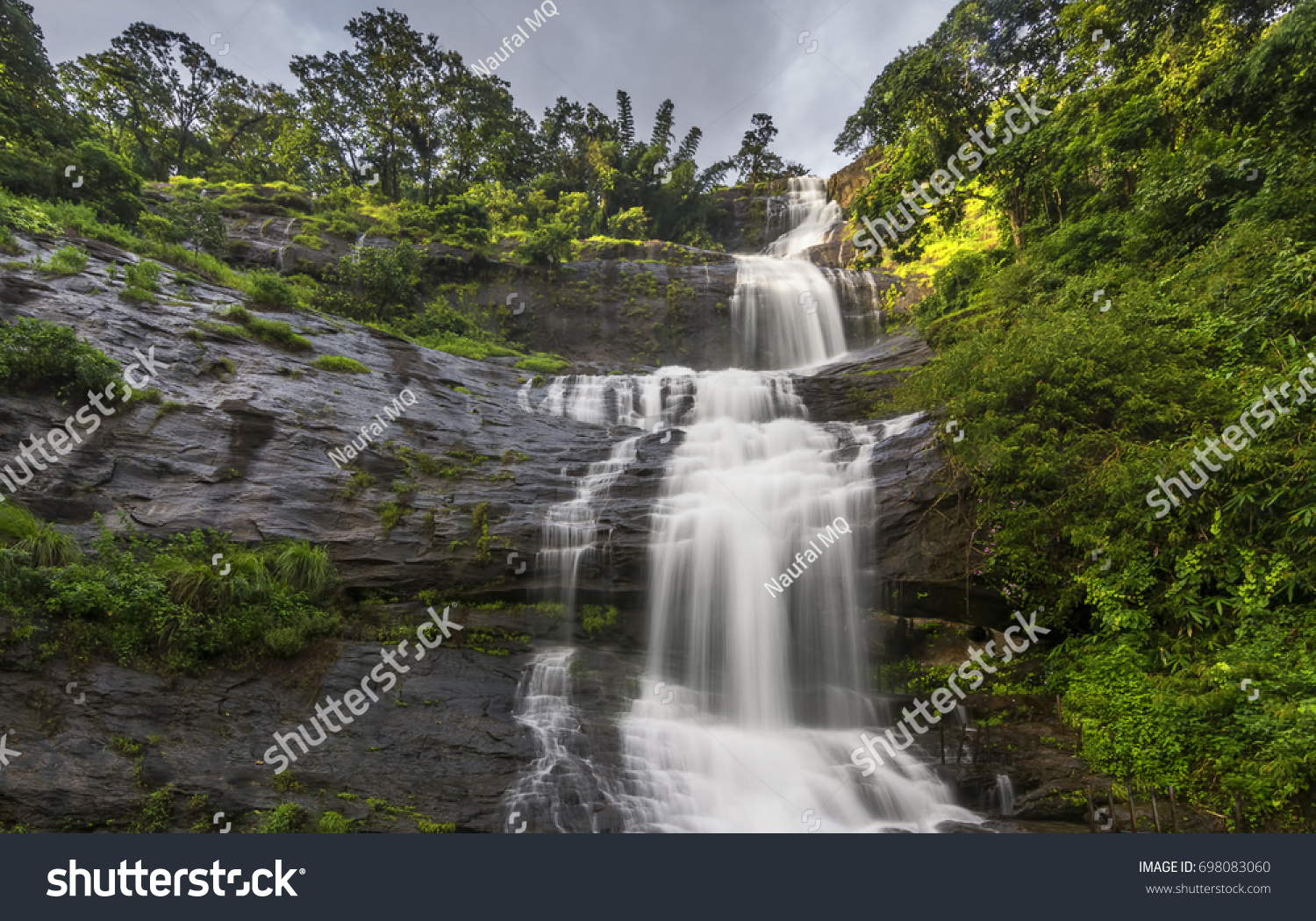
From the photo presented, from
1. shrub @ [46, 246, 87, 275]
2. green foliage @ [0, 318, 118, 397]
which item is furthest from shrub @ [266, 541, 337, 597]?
shrub @ [46, 246, 87, 275]

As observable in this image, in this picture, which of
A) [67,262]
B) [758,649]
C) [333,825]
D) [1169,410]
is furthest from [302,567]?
[1169,410]

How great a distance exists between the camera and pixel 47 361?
9.15 metres

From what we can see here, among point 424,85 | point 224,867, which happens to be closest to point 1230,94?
point 224,867

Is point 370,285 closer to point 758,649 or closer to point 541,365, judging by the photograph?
point 541,365

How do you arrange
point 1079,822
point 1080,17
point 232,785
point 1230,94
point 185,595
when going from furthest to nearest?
point 1080,17
point 1230,94
point 185,595
point 1079,822
point 232,785

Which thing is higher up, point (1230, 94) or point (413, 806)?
point (1230, 94)

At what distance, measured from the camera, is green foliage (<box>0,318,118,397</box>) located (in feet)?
29.3

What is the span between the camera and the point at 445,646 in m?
9.41

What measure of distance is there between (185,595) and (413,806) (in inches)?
166

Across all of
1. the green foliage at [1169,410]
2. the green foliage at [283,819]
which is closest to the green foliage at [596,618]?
the green foliage at [283,819]

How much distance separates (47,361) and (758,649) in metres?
12.2

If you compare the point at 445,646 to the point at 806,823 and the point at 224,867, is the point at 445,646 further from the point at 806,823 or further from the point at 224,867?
the point at 806,823

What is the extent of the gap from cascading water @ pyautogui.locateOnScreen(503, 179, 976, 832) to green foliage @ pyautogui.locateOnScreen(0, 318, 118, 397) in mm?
7641

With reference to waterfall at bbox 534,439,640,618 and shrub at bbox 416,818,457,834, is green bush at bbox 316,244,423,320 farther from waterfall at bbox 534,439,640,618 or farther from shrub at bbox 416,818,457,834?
shrub at bbox 416,818,457,834
